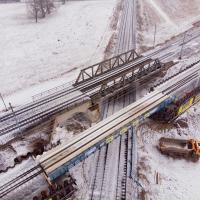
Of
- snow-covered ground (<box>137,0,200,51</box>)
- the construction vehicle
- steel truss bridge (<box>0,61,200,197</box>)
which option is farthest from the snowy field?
the construction vehicle

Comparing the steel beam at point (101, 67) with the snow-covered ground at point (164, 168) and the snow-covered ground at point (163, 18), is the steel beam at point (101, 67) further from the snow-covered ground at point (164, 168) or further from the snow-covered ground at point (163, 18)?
the snow-covered ground at point (163, 18)

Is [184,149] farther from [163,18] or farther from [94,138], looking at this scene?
[163,18]

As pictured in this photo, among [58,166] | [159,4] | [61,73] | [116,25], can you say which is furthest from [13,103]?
[159,4]

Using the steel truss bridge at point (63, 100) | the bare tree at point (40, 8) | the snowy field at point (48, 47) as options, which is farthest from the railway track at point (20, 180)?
the bare tree at point (40, 8)

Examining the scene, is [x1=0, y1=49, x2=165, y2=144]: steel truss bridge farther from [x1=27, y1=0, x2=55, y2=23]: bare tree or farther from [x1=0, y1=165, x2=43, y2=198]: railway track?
[x1=27, y1=0, x2=55, y2=23]: bare tree

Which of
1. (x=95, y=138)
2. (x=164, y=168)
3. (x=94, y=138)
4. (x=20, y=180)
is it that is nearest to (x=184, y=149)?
(x=164, y=168)

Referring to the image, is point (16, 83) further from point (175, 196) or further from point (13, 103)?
point (175, 196)
